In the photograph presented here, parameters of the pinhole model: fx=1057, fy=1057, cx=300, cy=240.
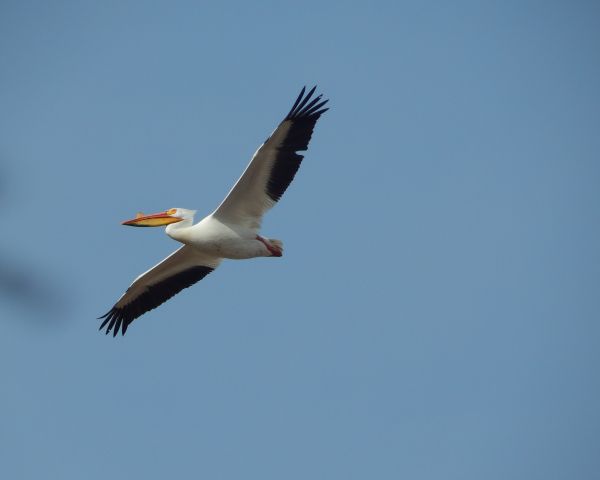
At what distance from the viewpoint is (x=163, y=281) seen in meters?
15.1

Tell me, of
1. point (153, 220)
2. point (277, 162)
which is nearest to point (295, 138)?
point (277, 162)

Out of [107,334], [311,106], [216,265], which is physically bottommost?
[107,334]

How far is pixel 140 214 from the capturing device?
1513 centimetres

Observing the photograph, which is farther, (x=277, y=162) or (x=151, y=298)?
(x=151, y=298)

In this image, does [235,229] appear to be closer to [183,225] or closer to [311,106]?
Result: [183,225]

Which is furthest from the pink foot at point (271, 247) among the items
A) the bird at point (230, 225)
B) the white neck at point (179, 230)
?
the white neck at point (179, 230)

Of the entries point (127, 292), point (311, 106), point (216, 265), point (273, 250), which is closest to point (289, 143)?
point (311, 106)

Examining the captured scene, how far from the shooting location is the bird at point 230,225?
44.0ft

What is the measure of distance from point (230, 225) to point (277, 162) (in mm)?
1141

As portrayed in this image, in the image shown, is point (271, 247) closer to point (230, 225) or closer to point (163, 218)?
point (230, 225)

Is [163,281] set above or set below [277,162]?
below

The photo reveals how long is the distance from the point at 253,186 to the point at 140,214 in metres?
2.28

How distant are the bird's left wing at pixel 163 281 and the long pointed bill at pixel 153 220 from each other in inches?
18.8

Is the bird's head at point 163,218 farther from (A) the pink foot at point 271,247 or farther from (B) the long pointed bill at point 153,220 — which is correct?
(A) the pink foot at point 271,247
